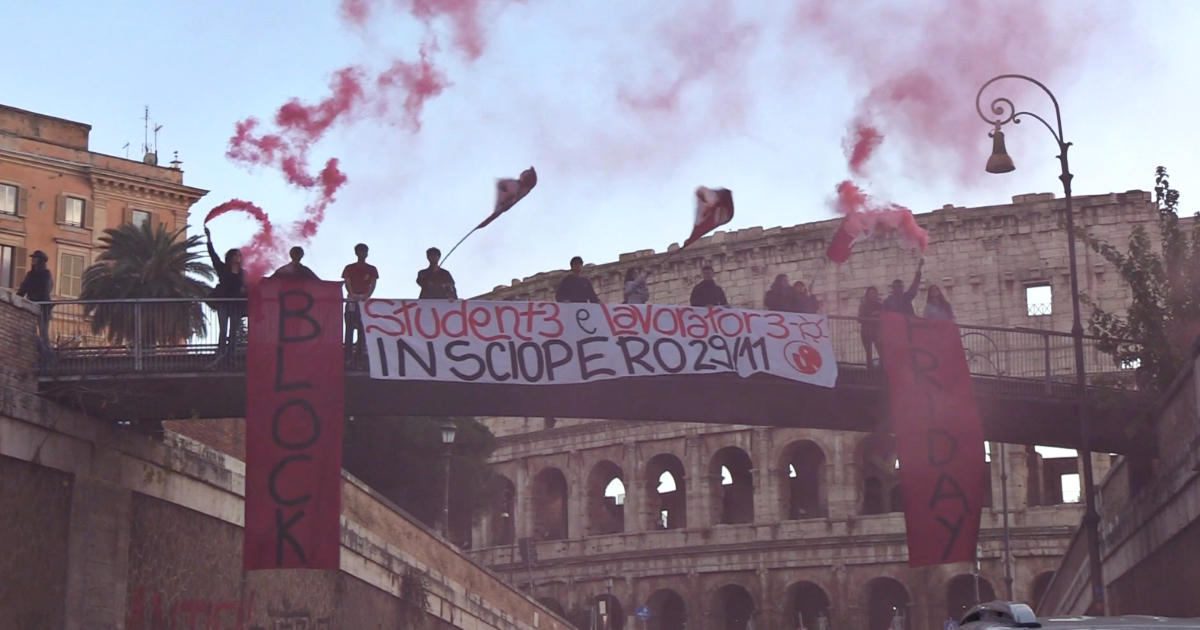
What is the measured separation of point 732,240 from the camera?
72.2m

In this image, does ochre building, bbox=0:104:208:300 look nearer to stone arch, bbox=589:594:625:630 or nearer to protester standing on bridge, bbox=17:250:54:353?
stone arch, bbox=589:594:625:630

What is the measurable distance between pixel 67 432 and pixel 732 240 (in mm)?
50680

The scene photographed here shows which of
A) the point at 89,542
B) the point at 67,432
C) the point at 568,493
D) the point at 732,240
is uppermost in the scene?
the point at 732,240

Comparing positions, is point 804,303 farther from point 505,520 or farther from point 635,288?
point 505,520

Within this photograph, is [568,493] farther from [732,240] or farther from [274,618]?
[274,618]

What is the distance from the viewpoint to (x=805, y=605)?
71625 millimetres

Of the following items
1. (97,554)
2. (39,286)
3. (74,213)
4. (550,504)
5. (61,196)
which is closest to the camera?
(97,554)

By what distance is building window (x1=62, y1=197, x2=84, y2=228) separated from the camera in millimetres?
67625

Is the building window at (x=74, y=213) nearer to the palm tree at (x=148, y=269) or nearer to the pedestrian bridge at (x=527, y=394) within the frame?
the palm tree at (x=148, y=269)

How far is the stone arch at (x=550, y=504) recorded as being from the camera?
78.8 meters

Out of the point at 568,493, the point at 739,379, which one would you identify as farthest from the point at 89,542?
the point at 568,493

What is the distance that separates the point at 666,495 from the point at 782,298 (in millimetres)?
53266

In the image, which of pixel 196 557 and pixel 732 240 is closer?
pixel 196 557

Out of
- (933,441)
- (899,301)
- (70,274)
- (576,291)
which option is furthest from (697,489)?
(576,291)
